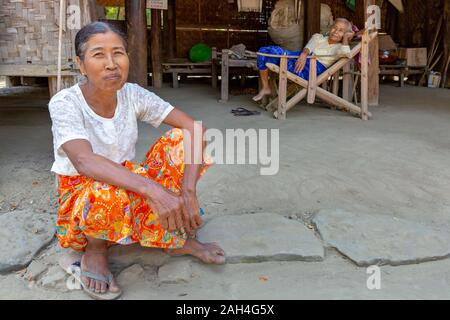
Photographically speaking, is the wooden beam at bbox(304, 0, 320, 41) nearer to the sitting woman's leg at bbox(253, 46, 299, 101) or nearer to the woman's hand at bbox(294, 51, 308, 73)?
the sitting woman's leg at bbox(253, 46, 299, 101)

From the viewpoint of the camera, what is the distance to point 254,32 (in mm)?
9945

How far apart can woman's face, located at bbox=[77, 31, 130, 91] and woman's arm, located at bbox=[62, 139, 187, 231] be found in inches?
10.9

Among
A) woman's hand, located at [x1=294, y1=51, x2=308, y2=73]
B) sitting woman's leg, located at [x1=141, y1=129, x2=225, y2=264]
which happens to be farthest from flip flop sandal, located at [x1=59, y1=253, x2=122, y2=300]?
woman's hand, located at [x1=294, y1=51, x2=308, y2=73]

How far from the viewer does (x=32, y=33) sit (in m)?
2.83

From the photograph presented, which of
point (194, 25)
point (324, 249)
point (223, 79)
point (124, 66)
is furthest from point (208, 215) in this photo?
point (194, 25)

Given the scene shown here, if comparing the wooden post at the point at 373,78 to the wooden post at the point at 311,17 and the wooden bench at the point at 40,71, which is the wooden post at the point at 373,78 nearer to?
the wooden post at the point at 311,17

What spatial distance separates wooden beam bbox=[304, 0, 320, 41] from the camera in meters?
7.24

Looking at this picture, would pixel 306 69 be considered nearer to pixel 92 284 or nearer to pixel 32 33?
pixel 32 33

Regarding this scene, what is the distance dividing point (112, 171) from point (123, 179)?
51 millimetres

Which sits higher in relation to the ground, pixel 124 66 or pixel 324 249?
pixel 124 66

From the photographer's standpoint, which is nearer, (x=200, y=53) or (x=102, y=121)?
(x=102, y=121)

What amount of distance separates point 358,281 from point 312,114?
141 inches

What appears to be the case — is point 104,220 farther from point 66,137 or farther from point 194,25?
point 194,25

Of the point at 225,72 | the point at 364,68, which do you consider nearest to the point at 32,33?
the point at 364,68
